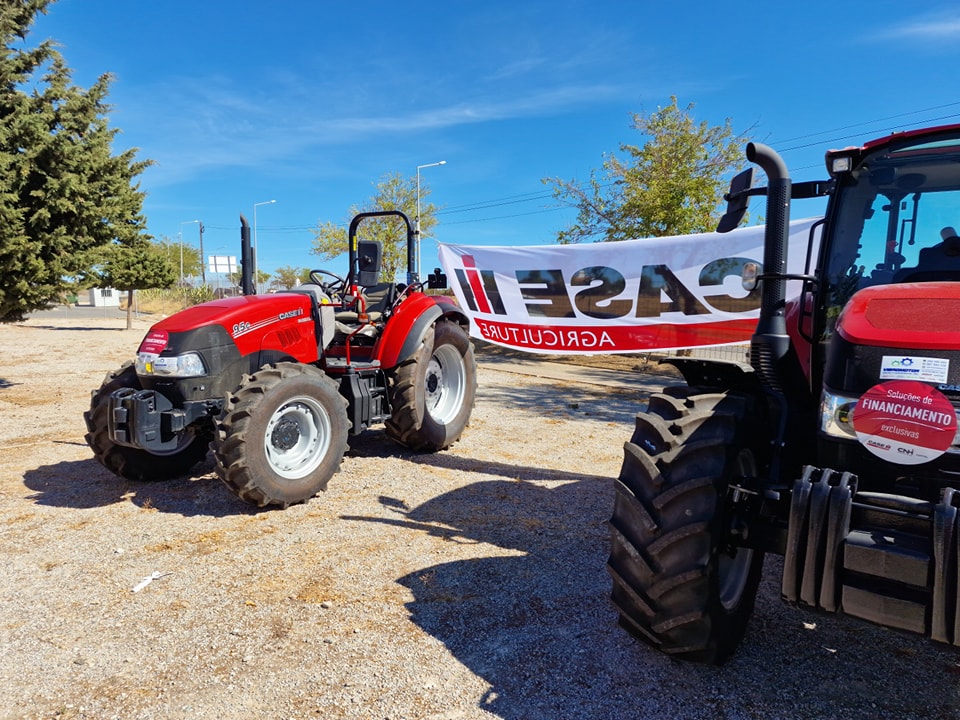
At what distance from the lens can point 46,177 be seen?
24.2 ft

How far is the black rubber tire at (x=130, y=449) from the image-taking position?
15.1ft

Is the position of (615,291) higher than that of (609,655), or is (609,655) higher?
(615,291)

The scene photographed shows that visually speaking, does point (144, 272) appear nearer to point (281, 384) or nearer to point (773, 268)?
point (281, 384)

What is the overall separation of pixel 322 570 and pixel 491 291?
8620mm

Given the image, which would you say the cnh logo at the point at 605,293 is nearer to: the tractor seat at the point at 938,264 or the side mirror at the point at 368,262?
the side mirror at the point at 368,262

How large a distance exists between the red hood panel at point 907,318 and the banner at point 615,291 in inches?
219

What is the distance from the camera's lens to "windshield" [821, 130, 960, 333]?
2.79m

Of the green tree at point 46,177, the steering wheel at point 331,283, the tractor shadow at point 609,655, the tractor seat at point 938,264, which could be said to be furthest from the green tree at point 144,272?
the tractor seat at point 938,264

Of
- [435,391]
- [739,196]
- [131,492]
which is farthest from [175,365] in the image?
[739,196]

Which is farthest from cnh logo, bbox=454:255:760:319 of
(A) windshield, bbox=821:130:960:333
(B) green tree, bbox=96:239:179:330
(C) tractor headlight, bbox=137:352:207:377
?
(B) green tree, bbox=96:239:179:330

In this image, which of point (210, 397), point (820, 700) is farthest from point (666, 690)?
point (210, 397)

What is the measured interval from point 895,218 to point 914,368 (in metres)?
1.24

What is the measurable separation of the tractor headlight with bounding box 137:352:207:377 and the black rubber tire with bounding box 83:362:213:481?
32 cm

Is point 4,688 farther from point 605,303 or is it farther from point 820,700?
point 605,303
